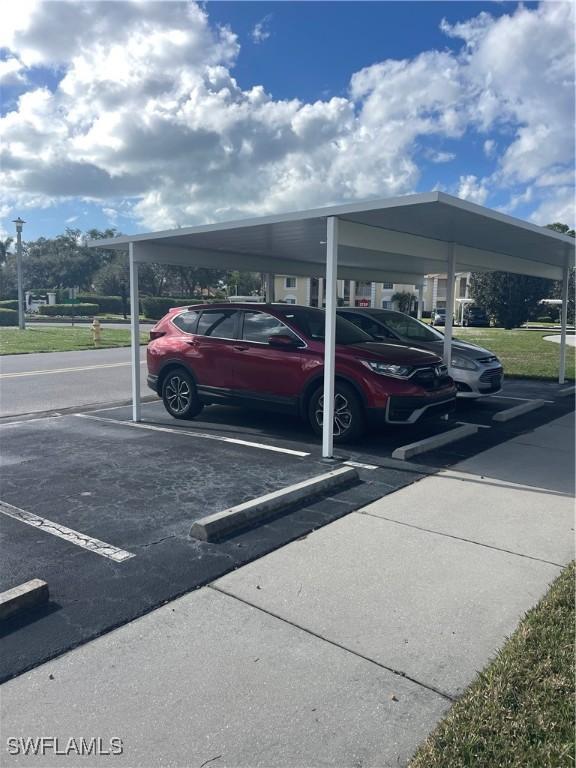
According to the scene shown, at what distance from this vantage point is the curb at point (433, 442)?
6.79 meters

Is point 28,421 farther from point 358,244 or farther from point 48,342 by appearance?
point 48,342

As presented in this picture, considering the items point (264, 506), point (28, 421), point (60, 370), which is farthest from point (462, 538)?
point (60, 370)

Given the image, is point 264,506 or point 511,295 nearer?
point 264,506

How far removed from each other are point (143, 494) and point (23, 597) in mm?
2082

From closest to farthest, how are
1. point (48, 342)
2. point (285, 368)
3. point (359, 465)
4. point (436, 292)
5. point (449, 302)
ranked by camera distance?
point (359, 465)
point (285, 368)
point (449, 302)
point (48, 342)
point (436, 292)

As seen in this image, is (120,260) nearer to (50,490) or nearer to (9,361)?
(9,361)

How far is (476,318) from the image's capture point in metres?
48.2

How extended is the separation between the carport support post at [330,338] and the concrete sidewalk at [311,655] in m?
1.83

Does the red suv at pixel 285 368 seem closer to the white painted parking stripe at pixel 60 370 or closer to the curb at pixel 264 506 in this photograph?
the curb at pixel 264 506

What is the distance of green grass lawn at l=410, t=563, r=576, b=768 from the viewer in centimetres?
237

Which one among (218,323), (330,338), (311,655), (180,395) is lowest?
(311,655)

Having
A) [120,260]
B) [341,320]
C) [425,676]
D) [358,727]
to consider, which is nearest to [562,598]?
[425,676]

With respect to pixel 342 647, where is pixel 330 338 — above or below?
above

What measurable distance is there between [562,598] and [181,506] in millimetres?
2994
